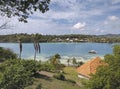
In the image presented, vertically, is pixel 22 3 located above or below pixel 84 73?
above

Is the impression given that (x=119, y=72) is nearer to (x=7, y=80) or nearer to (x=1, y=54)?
(x=7, y=80)

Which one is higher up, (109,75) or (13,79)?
(13,79)

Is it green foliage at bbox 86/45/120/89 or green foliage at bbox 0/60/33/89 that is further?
green foliage at bbox 86/45/120/89

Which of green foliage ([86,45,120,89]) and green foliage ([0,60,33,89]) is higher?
green foliage ([0,60,33,89])

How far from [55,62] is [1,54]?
2200 centimetres

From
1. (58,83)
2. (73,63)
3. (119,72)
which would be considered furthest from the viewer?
(73,63)

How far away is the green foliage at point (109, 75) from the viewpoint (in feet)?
91.3

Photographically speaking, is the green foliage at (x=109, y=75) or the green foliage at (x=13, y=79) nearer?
the green foliage at (x=13, y=79)

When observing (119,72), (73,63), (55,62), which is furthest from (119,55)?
(73,63)

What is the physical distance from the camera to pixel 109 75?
2853 cm

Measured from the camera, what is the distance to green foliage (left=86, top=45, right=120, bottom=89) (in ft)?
91.3

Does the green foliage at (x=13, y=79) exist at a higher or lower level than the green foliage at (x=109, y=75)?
higher

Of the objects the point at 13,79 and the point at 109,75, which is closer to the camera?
the point at 13,79

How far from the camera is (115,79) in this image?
Result: 28.1 meters
